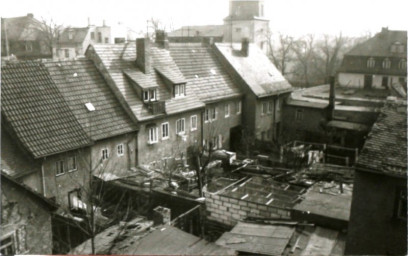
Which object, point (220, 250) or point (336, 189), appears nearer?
point (220, 250)

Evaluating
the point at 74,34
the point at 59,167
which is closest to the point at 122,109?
the point at 59,167

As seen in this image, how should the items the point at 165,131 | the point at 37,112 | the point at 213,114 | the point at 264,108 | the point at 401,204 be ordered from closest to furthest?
the point at 401,204 → the point at 37,112 → the point at 165,131 → the point at 213,114 → the point at 264,108

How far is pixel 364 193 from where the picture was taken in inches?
596

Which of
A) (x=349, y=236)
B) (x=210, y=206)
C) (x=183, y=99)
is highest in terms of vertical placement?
(x=183, y=99)

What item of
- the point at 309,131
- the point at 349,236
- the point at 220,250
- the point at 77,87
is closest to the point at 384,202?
the point at 349,236

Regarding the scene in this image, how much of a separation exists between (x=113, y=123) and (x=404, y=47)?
138 ft

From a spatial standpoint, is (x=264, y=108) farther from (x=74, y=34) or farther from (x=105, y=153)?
(x=74, y=34)

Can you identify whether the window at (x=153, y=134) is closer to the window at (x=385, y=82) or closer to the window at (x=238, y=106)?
the window at (x=238, y=106)

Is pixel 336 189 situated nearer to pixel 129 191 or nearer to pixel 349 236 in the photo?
pixel 349 236

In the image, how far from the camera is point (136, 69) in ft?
97.9

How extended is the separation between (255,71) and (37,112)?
23219 mm

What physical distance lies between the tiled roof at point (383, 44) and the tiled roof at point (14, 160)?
153 ft

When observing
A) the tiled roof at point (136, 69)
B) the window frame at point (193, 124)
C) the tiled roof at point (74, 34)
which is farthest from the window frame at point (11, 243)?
the tiled roof at point (74, 34)

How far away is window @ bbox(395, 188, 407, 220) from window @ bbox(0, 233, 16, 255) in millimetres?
13486
